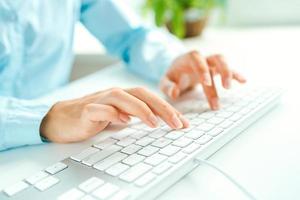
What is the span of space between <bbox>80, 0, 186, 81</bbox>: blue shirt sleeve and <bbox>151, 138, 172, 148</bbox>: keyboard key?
0.39 meters

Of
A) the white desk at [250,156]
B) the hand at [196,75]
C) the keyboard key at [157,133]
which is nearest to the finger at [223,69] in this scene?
the hand at [196,75]

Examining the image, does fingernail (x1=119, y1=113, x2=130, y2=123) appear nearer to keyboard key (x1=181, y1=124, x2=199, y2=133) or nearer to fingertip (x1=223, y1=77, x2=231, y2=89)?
keyboard key (x1=181, y1=124, x2=199, y2=133)

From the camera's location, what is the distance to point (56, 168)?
455 mm

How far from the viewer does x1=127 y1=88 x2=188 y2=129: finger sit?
0.53 metres

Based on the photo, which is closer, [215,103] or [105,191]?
[105,191]

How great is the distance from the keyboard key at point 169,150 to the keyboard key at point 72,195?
4.6 inches

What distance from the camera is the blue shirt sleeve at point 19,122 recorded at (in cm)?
55

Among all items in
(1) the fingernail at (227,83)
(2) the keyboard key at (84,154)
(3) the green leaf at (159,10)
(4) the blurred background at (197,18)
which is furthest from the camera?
(3) the green leaf at (159,10)

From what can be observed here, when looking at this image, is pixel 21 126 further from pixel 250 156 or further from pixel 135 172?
pixel 250 156

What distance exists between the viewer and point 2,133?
545 mm

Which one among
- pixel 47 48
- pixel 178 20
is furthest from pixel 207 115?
pixel 178 20

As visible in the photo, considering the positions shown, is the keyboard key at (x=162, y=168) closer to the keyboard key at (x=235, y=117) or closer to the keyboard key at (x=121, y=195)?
the keyboard key at (x=121, y=195)

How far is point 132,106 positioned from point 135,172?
128 mm

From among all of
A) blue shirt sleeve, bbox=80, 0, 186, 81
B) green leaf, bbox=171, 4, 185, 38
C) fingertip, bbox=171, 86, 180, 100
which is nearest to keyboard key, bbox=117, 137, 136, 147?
fingertip, bbox=171, 86, 180, 100
